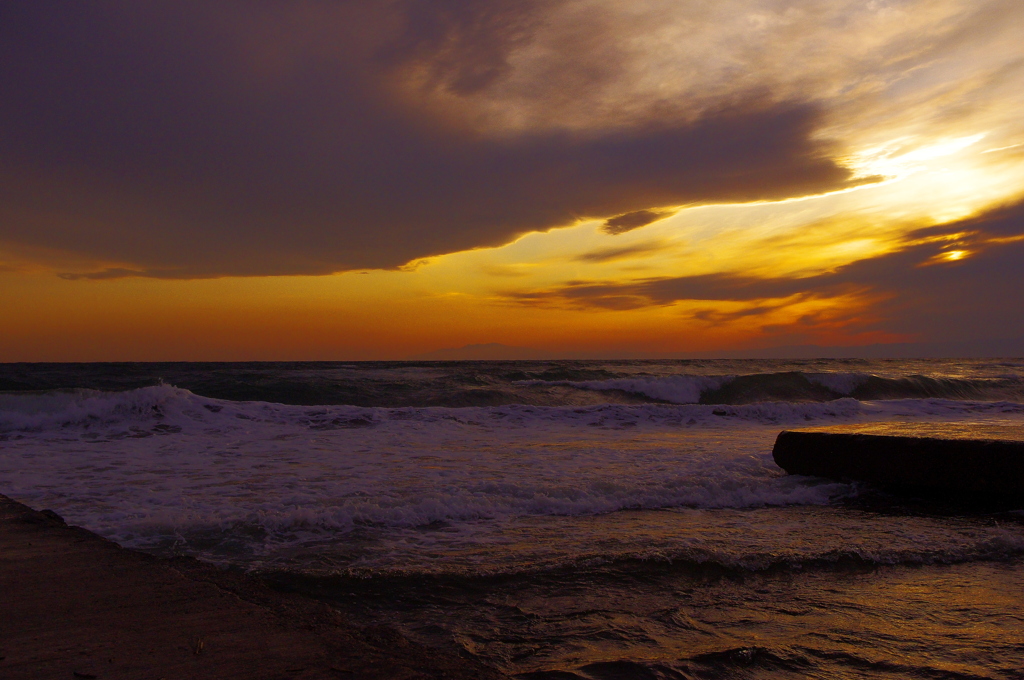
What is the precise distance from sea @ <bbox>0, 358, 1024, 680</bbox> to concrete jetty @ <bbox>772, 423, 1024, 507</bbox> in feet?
0.78

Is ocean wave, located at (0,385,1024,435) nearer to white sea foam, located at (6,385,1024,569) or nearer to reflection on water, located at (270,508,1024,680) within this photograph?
white sea foam, located at (6,385,1024,569)

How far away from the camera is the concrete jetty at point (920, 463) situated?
6121 mm

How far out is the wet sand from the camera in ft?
7.65

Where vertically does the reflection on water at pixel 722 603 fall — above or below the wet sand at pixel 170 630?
below

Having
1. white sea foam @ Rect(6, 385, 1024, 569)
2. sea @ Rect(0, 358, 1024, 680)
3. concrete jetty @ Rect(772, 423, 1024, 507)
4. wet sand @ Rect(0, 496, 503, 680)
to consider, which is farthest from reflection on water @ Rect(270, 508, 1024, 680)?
concrete jetty @ Rect(772, 423, 1024, 507)

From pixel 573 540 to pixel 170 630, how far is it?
9.31 feet

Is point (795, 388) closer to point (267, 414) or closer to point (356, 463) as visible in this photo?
point (267, 414)

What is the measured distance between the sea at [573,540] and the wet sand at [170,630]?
314 millimetres

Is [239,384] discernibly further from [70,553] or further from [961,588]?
[961,588]

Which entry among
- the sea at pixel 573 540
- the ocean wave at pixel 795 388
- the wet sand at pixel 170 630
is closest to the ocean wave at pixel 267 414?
the sea at pixel 573 540

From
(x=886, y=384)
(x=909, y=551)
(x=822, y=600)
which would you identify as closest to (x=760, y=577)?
(x=822, y=600)

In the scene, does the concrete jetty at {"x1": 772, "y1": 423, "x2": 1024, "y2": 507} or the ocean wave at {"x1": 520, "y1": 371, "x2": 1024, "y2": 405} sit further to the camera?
the ocean wave at {"x1": 520, "y1": 371, "x2": 1024, "y2": 405}

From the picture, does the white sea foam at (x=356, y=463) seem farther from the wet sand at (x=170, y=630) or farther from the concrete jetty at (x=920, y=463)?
the wet sand at (x=170, y=630)

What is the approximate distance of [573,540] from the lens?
470cm
